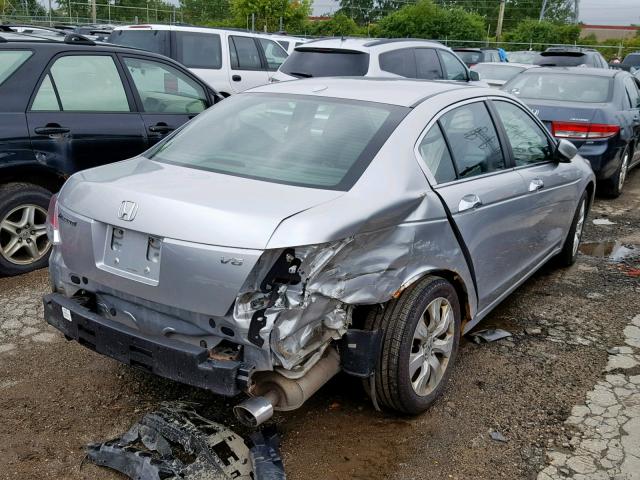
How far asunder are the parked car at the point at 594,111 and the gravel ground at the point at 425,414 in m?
3.82

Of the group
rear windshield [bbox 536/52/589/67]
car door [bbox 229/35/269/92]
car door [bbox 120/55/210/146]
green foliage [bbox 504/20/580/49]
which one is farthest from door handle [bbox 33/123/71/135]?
green foliage [bbox 504/20/580/49]

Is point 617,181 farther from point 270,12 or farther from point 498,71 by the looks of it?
point 270,12

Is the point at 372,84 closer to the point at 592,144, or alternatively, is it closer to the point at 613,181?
the point at 592,144

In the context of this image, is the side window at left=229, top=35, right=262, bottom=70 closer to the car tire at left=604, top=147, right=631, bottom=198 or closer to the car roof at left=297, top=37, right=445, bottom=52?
the car roof at left=297, top=37, right=445, bottom=52

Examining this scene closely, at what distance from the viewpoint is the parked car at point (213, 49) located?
421 inches

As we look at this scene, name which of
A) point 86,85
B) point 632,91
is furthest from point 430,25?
point 86,85

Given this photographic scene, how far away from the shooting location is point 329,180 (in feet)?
10.2

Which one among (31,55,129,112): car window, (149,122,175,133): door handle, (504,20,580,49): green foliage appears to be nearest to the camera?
(31,55,129,112): car window

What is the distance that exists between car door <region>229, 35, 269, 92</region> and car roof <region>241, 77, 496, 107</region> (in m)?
7.39

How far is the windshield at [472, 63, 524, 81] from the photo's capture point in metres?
14.7

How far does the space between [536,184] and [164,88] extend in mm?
3539

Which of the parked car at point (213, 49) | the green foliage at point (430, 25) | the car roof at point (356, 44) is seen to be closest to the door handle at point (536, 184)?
the car roof at point (356, 44)

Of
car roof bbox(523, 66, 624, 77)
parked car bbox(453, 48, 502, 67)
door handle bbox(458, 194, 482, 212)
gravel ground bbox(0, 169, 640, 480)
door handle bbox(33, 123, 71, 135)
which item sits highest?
parked car bbox(453, 48, 502, 67)

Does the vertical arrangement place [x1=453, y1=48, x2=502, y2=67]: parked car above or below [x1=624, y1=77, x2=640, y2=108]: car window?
above
